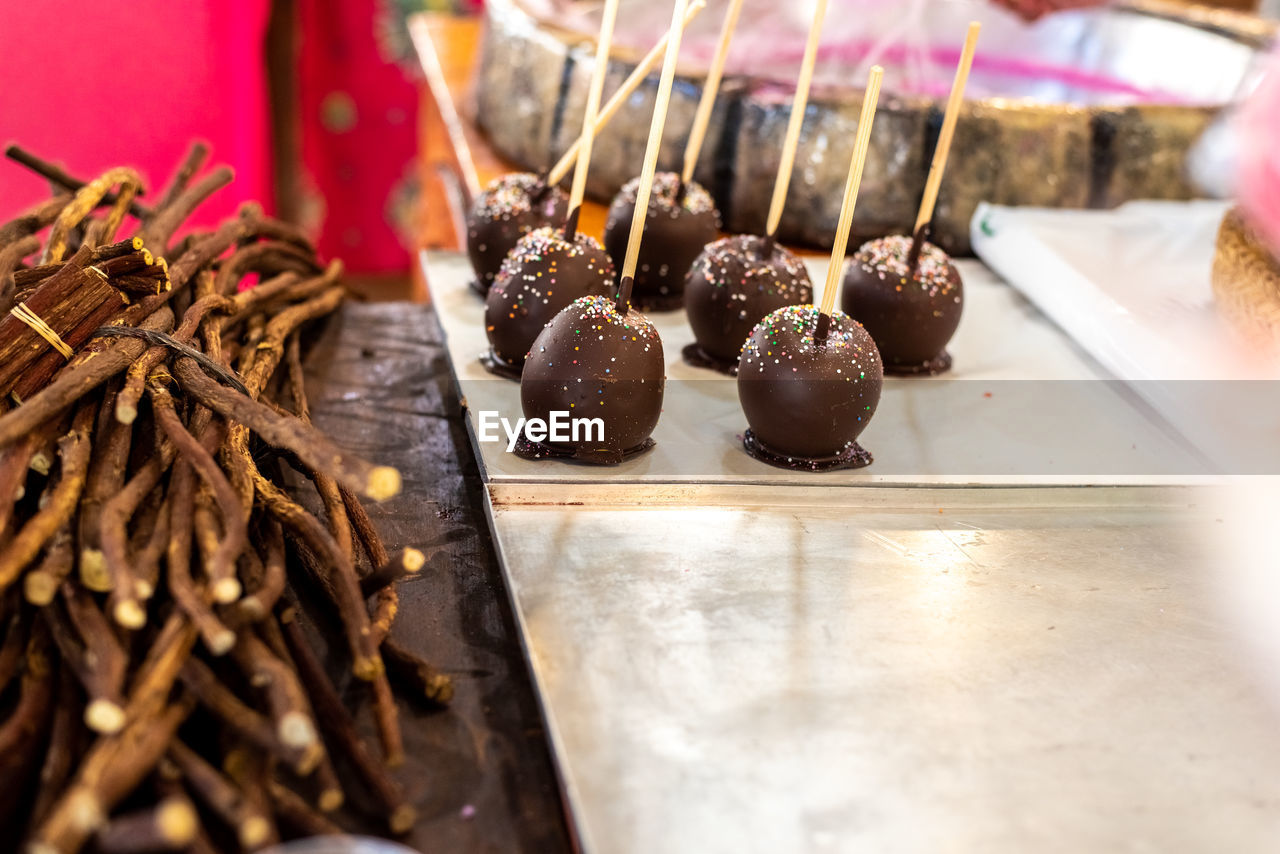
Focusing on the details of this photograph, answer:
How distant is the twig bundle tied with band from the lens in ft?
2.27

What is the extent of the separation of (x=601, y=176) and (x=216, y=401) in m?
1.16

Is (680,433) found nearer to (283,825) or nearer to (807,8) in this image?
(283,825)

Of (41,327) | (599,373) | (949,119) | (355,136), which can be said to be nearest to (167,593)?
(41,327)

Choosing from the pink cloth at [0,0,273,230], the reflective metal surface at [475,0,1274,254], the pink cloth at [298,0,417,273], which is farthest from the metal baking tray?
the pink cloth at [298,0,417,273]

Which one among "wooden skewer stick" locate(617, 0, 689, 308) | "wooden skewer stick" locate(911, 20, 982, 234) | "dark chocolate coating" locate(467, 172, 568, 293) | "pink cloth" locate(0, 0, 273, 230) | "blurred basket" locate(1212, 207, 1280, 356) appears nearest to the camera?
"wooden skewer stick" locate(617, 0, 689, 308)

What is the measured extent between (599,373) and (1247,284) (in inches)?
33.4

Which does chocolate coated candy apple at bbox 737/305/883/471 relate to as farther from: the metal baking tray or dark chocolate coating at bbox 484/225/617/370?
dark chocolate coating at bbox 484/225/617/370

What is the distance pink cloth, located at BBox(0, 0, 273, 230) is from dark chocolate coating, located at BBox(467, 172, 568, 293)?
1237 millimetres

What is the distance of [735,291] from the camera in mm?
1350

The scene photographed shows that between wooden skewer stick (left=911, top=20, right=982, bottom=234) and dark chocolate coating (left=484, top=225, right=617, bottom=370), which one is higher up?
wooden skewer stick (left=911, top=20, right=982, bottom=234)

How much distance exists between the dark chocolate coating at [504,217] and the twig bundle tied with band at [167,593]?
1.45 feet

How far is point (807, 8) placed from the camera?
2414mm

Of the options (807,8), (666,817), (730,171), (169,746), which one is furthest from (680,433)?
(807,8)

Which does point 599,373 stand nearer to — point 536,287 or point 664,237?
point 536,287
